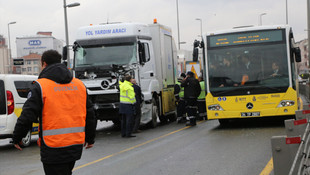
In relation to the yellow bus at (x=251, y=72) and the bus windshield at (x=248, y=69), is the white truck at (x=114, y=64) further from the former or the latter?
the bus windshield at (x=248, y=69)

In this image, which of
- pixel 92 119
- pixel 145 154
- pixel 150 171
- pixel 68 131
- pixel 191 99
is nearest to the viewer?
pixel 68 131

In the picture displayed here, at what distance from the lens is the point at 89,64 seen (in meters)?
15.4

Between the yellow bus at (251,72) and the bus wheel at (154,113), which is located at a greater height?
the yellow bus at (251,72)

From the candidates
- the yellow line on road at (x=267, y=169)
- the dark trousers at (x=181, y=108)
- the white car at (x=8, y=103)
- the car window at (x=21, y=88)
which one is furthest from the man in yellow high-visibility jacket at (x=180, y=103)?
the yellow line on road at (x=267, y=169)

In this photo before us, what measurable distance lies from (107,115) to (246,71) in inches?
171

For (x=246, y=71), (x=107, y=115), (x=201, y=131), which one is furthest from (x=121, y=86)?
(x=246, y=71)

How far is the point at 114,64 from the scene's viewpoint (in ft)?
49.5

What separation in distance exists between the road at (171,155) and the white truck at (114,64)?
1431 millimetres

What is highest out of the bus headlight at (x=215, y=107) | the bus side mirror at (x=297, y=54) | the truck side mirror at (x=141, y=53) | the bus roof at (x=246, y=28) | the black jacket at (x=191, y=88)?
the bus roof at (x=246, y=28)

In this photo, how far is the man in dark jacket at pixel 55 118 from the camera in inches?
180

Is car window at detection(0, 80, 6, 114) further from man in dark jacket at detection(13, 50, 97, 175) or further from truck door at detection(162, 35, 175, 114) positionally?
man in dark jacket at detection(13, 50, 97, 175)

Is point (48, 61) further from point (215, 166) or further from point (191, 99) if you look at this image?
point (191, 99)

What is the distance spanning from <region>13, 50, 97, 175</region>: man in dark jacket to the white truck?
9905 millimetres

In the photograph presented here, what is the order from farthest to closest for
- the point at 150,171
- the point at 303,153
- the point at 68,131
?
1. the point at 150,171
2. the point at 303,153
3. the point at 68,131
